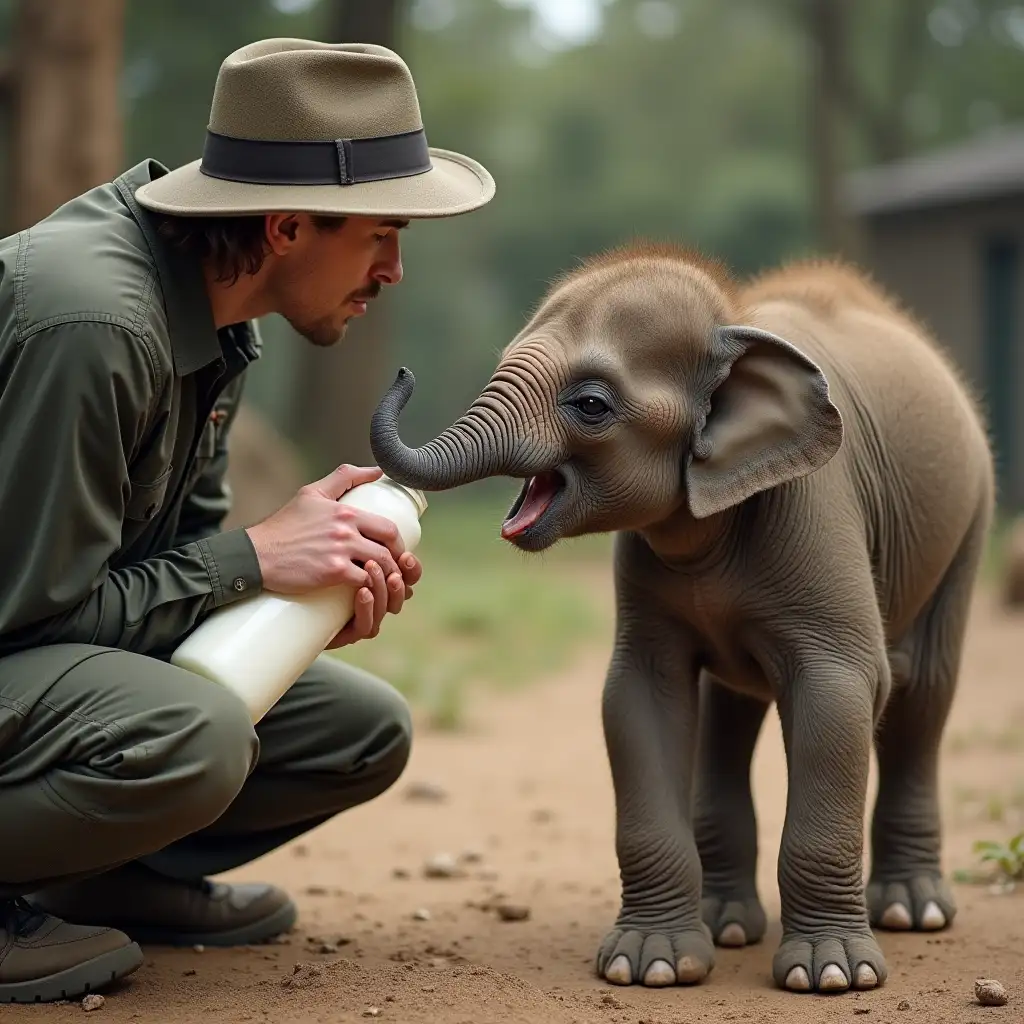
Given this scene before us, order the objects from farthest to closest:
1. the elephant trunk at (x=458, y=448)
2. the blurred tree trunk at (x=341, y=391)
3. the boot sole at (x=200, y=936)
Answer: the blurred tree trunk at (x=341, y=391) < the boot sole at (x=200, y=936) < the elephant trunk at (x=458, y=448)

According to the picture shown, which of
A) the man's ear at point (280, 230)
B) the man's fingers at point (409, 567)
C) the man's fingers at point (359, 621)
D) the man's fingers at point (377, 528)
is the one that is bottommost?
the man's fingers at point (359, 621)

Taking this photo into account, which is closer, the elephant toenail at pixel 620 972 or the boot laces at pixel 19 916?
the boot laces at pixel 19 916

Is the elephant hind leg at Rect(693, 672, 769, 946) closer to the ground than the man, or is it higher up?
closer to the ground

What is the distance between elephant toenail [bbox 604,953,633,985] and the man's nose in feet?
5.20

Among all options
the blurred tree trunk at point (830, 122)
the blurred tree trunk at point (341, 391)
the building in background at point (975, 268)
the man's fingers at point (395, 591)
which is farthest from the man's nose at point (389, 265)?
the blurred tree trunk at point (830, 122)

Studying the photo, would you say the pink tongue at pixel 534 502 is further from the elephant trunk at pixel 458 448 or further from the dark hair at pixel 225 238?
the dark hair at pixel 225 238

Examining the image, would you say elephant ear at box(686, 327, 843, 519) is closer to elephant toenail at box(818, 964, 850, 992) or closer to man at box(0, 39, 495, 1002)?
man at box(0, 39, 495, 1002)

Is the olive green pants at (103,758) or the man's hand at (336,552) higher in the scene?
the man's hand at (336,552)

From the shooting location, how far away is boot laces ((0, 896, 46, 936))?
371 centimetres

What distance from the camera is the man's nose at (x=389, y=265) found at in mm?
3971

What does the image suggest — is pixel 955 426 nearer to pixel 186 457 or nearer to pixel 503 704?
pixel 186 457

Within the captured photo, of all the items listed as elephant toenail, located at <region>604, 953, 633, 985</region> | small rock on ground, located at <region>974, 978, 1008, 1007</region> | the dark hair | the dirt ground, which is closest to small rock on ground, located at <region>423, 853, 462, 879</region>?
the dirt ground

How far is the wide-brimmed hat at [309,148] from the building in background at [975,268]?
1676cm

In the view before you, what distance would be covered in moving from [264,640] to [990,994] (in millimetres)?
1644
